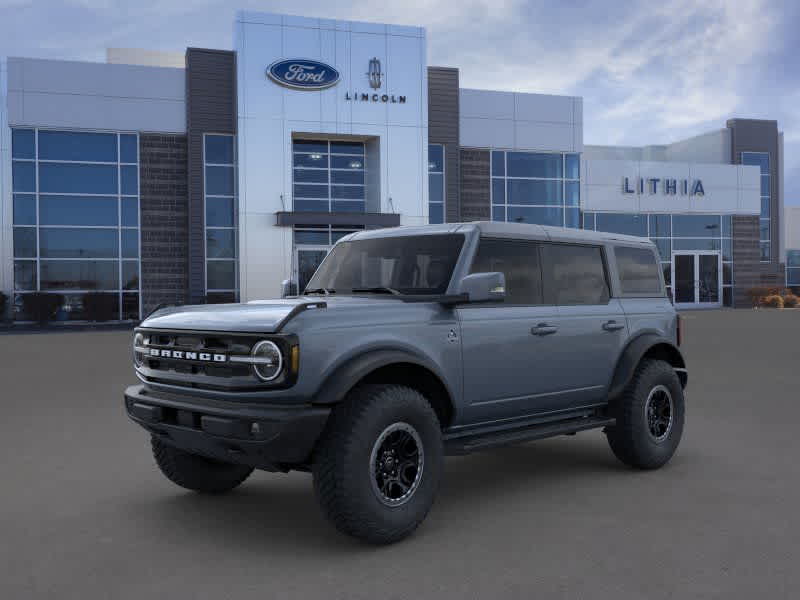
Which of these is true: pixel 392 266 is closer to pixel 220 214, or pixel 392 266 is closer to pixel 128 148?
pixel 220 214

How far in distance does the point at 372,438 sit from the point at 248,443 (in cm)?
68

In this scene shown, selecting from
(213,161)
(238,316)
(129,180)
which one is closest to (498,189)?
(213,161)

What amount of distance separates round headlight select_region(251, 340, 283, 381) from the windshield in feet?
4.39

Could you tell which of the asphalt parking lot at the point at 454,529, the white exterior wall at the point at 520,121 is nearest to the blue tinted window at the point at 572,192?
the white exterior wall at the point at 520,121

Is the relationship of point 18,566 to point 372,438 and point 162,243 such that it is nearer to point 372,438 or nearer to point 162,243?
point 372,438

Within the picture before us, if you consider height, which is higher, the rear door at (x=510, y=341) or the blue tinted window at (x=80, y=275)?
the blue tinted window at (x=80, y=275)

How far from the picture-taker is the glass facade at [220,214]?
97.8ft

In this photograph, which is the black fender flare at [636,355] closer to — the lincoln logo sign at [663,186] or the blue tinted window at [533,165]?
the blue tinted window at [533,165]

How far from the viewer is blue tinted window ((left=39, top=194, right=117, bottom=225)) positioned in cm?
2869

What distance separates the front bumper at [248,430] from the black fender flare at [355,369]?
0.09 metres

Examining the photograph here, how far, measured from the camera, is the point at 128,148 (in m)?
29.2

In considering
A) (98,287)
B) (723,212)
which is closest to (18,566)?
(98,287)

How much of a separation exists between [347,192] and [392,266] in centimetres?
2550

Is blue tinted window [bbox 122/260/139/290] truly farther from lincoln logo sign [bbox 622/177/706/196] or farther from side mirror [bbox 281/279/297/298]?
side mirror [bbox 281/279/297/298]
